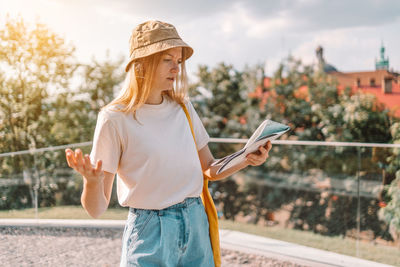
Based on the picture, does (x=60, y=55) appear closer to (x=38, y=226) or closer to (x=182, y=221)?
(x=38, y=226)

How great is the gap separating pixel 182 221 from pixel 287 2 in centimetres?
1845

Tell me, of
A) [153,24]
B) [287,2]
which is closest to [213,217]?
[153,24]

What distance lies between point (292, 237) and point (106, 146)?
3.32m

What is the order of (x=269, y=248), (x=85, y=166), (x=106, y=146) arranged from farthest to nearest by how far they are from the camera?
(x=269, y=248) < (x=106, y=146) < (x=85, y=166)

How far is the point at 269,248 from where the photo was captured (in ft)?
12.2

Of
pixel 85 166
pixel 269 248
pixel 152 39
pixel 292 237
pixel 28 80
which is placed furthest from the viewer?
pixel 28 80

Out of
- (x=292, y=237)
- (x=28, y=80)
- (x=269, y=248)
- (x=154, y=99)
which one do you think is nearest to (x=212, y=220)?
(x=154, y=99)

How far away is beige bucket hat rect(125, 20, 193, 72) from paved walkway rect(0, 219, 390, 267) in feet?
7.37

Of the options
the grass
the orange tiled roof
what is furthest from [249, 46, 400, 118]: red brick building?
the grass

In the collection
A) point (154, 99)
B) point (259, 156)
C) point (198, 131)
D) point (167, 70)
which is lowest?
point (259, 156)

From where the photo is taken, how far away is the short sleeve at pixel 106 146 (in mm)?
1328

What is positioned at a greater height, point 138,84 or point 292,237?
point 138,84

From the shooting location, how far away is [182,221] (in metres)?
1.42

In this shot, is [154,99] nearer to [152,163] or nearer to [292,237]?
[152,163]
